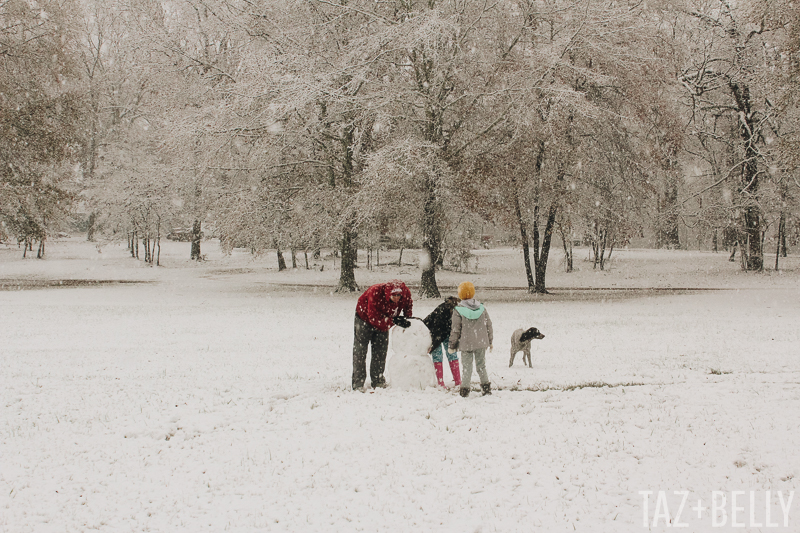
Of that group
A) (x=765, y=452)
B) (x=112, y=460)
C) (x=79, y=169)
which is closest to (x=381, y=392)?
(x=112, y=460)

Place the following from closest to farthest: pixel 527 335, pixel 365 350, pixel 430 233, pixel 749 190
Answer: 1. pixel 365 350
2. pixel 527 335
3. pixel 430 233
4. pixel 749 190

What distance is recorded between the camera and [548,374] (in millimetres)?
9523

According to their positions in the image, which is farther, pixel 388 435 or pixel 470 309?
pixel 470 309

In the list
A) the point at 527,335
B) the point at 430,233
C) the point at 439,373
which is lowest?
the point at 439,373

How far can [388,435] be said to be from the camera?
6730 millimetres

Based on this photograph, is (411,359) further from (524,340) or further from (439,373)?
(524,340)

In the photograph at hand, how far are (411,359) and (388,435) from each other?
1760 mm

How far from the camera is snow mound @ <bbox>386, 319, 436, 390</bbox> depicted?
8.21 meters

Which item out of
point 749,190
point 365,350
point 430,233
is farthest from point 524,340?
point 749,190

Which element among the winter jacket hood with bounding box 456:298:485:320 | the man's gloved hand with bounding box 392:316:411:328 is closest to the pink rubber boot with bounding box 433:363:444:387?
the man's gloved hand with bounding box 392:316:411:328

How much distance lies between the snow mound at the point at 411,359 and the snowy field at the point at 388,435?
1.27 ft

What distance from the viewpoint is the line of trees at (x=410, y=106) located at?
19.5m

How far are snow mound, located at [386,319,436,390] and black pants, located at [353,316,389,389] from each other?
19 cm

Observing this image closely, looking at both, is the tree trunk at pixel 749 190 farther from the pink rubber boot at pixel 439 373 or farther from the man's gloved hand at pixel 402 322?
the man's gloved hand at pixel 402 322
